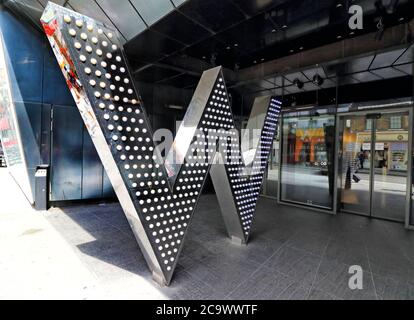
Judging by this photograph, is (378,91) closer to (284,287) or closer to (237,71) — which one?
(237,71)

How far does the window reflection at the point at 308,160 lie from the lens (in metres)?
6.62

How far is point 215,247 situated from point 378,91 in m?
5.84

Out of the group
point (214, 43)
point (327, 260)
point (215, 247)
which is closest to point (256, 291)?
point (215, 247)

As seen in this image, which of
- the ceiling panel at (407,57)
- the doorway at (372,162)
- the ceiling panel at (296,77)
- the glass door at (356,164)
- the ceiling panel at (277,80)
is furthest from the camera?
the ceiling panel at (277,80)

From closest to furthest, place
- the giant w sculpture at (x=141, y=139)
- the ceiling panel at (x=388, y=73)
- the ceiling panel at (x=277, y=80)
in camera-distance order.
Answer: the giant w sculpture at (x=141, y=139), the ceiling panel at (x=388, y=73), the ceiling panel at (x=277, y=80)

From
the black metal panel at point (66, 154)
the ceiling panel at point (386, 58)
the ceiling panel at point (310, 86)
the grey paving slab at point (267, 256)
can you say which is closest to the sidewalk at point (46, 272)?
the grey paving slab at point (267, 256)

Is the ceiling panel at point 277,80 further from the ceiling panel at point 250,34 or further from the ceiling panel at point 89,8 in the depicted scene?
the ceiling panel at point 89,8

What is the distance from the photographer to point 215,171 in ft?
12.5

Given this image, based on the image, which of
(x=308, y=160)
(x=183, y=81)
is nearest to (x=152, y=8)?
(x=183, y=81)

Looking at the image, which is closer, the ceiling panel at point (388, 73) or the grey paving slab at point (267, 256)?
the grey paving slab at point (267, 256)

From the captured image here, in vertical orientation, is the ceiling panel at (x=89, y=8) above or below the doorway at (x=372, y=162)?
above

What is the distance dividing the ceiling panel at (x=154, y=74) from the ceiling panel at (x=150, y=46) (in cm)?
63

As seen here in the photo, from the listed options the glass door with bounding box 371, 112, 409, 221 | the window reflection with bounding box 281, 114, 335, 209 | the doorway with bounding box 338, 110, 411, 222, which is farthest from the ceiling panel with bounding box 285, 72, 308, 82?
the glass door with bounding box 371, 112, 409, 221

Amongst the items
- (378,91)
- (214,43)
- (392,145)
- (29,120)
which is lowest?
(392,145)
